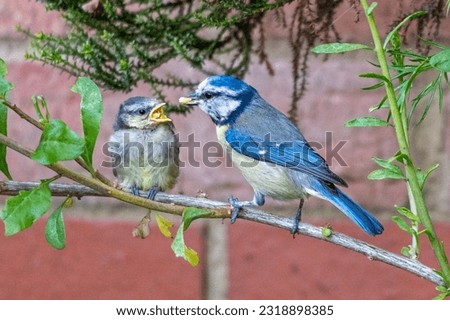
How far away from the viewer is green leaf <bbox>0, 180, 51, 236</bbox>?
41 cm

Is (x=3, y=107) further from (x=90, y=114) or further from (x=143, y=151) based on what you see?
(x=143, y=151)

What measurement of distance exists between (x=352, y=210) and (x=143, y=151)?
0.21 metres

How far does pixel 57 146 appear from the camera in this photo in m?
0.39

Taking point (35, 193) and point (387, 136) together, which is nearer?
point (35, 193)

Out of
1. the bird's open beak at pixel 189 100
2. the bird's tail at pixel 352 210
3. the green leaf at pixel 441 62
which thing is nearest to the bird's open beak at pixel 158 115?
the bird's open beak at pixel 189 100

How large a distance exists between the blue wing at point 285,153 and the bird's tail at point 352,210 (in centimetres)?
1

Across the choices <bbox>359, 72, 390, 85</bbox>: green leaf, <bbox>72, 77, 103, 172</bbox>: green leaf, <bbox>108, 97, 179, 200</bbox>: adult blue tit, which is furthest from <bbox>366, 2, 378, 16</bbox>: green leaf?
<bbox>108, 97, 179, 200</bbox>: adult blue tit

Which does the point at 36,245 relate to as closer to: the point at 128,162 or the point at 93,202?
the point at 93,202

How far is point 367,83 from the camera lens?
836 millimetres

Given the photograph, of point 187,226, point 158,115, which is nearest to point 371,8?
point 187,226

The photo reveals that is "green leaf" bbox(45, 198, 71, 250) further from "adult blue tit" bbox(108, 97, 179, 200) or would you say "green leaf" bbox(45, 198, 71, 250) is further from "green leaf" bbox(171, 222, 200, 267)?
"adult blue tit" bbox(108, 97, 179, 200)

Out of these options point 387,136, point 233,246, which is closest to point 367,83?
point 387,136
